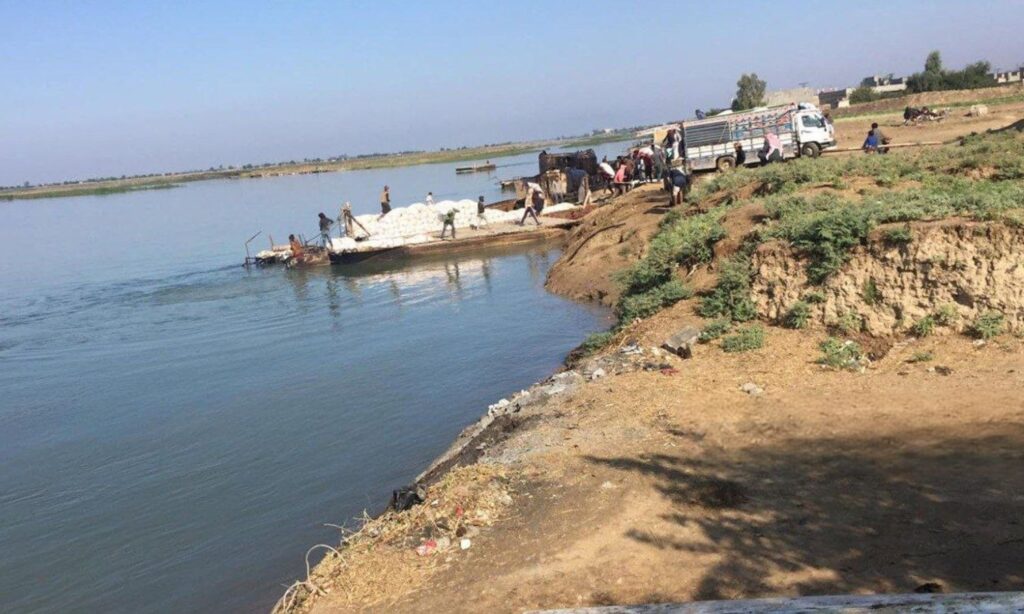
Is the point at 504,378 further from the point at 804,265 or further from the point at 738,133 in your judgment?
the point at 738,133

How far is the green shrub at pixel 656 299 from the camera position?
12.9 meters

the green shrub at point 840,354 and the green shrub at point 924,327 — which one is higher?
the green shrub at point 924,327

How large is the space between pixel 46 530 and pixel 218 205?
245ft

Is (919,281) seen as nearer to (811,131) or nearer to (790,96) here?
(811,131)

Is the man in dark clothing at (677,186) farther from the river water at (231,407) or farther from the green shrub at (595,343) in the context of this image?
the green shrub at (595,343)

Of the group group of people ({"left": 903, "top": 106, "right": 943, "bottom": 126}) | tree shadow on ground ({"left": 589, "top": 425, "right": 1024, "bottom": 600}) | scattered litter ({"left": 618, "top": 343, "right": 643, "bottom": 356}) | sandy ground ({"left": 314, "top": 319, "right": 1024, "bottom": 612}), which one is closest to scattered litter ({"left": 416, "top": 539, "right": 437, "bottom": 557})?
sandy ground ({"left": 314, "top": 319, "right": 1024, "bottom": 612})

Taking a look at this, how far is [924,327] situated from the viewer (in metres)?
9.80

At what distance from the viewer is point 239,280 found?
29406mm

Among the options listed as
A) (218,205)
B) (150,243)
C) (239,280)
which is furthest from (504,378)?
(218,205)

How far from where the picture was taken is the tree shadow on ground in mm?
5367

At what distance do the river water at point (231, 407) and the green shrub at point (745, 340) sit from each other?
13.1 ft

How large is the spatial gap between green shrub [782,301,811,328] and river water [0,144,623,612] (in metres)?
4.59

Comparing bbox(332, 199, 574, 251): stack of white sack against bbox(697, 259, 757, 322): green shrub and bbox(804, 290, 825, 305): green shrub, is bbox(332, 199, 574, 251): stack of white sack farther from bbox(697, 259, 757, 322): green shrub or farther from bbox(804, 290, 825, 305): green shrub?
bbox(804, 290, 825, 305): green shrub

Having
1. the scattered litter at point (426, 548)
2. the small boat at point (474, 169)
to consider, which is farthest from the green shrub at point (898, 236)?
the small boat at point (474, 169)
